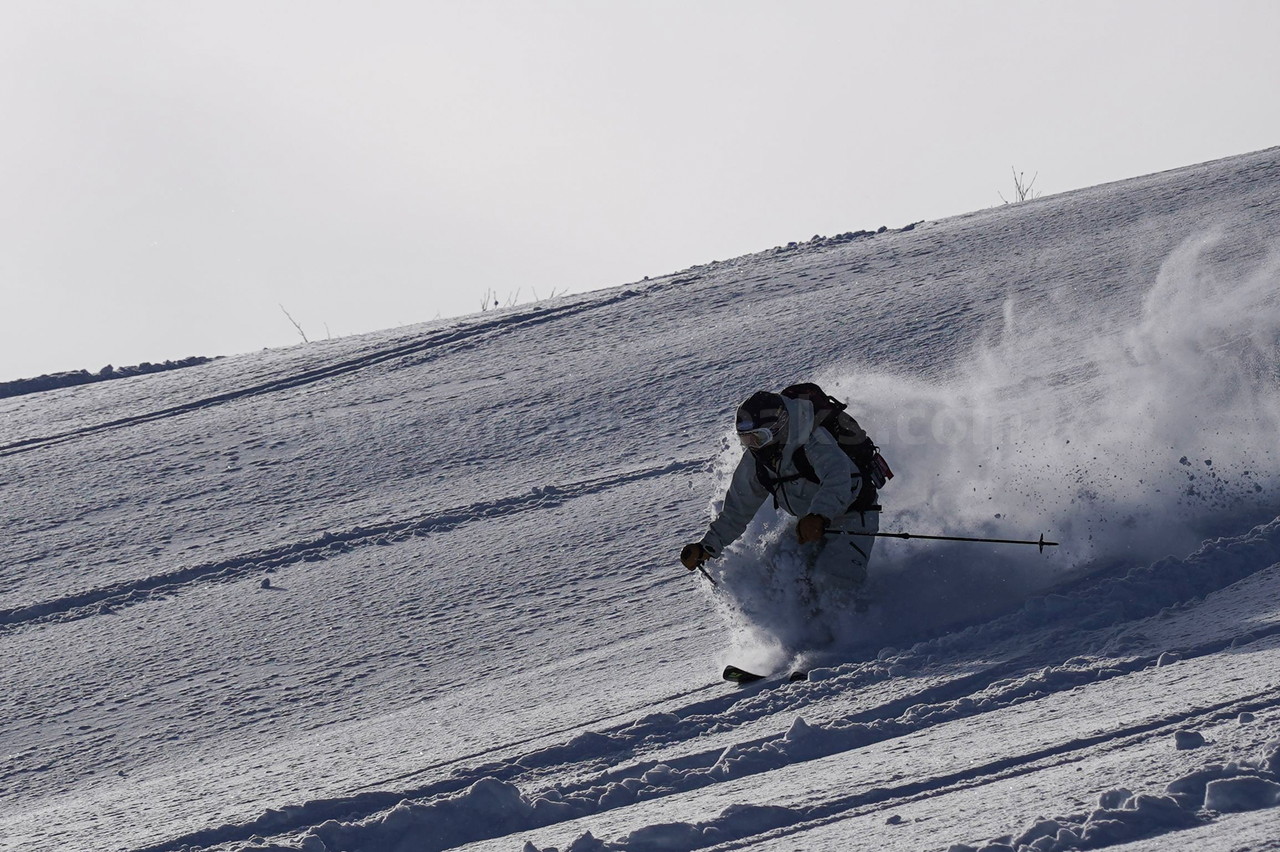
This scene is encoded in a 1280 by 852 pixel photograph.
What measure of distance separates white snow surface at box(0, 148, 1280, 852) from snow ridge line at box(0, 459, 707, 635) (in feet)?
0.14

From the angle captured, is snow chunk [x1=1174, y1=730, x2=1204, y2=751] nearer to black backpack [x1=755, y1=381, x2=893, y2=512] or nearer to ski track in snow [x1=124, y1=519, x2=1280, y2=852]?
ski track in snow [x1=124, y1=519, x2=1280, y2=852]

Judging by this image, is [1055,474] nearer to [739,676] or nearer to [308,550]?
[739,676]

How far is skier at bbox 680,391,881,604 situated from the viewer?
654 cm

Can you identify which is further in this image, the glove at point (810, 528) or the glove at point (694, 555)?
the glove at point (694, 555)

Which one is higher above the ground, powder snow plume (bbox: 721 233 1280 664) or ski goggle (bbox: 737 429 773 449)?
ski goggle (bbox: 737 429 773 449)

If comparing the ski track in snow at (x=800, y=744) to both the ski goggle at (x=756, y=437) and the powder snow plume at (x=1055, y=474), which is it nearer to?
the powder snow plume at (x=1055, y=474)

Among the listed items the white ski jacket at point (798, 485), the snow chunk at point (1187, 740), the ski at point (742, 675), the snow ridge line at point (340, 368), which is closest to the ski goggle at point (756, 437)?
the white ski jacket at point (798, 485)

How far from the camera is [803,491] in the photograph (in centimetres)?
674

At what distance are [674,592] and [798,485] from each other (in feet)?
5.12

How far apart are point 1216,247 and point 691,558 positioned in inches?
343

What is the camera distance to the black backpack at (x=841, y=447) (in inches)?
263

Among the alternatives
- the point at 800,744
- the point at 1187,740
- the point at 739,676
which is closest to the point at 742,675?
the point at 739,676

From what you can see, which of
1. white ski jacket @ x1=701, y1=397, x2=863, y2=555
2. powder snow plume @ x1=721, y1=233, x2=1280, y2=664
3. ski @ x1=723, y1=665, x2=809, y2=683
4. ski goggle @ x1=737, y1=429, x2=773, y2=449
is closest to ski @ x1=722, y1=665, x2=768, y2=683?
ski @ x1=723, y1=665, x2=809, y2=683

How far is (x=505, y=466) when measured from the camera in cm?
1138
